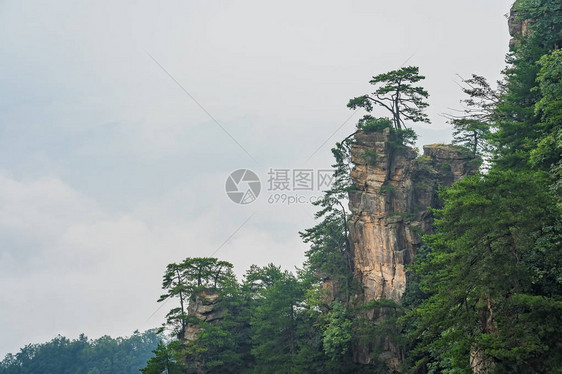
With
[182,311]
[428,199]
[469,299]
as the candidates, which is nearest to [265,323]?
[182,311]

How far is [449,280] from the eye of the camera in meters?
14.3

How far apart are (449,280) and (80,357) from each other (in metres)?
85.6

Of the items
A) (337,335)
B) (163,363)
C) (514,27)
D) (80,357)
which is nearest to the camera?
(337,335)

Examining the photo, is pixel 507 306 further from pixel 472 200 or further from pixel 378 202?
pixel 378 202

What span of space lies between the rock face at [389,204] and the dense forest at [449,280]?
2.44ft

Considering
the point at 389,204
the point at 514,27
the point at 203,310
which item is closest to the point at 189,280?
the point at 203,310

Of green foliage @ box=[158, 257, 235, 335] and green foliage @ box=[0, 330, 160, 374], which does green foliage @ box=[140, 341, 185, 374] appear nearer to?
green foliage @ box=[158, 257, 235, 335]

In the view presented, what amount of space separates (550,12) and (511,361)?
56.5 feet

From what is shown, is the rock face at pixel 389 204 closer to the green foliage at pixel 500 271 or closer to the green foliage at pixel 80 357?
the green foliage at pixel 500 271

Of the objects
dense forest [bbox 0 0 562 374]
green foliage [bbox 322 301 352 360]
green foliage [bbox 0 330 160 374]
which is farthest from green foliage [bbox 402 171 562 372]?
green foliage [bbox 0 330 160 374]

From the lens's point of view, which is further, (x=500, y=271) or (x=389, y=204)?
(x=389, y=204)

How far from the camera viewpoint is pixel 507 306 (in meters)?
12.2

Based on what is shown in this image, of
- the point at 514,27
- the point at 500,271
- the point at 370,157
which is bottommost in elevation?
the point at 500,271

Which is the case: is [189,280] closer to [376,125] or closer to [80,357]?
[376,125]
